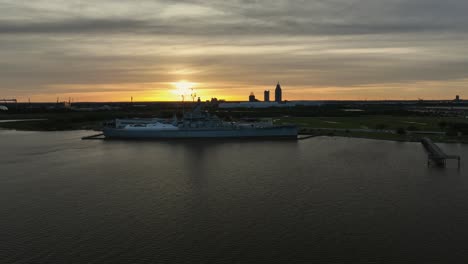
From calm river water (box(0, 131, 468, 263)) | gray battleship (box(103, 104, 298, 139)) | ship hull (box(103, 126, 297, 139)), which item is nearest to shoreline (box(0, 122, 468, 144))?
gray battleship (box(103, 104, 298, 139))

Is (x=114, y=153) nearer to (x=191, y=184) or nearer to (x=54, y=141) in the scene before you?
(x=54, y=141)

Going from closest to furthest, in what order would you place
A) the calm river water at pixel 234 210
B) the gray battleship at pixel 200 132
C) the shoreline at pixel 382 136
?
→ the calm river water at pixel 234 210
the shoreline at pixel 382 136
the gray battleship at pixel 200 132

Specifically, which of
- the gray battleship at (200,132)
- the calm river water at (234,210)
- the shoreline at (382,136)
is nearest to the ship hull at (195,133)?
the gray battleship at (200,132)

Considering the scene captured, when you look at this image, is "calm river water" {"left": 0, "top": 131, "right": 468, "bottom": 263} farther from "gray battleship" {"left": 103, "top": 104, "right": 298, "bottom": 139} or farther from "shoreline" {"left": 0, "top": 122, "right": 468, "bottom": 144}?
"gray battleship" {"left": 103, "top": 104, "right": 298, "bottom": 139}

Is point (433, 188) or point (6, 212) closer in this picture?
point (6, 212)

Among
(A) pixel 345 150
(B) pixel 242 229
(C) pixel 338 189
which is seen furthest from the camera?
(A) pixel 345 150

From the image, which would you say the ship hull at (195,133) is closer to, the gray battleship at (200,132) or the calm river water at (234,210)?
the gray battleship at (200,132)

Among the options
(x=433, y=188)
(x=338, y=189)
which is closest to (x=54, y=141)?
(x=338, y=189)

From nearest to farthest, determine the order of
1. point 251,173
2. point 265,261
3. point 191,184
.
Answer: point 265,261 → point 191,184 → point 251,173
